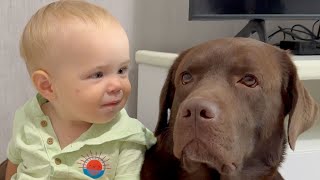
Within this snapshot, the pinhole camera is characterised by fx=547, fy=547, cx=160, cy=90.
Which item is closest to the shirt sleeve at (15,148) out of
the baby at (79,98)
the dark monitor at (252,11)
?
the baby at (79,98)

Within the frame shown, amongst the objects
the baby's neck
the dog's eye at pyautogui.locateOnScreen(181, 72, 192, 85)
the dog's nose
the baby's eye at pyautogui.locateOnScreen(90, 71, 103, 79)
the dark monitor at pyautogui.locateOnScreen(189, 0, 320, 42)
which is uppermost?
the dark monitor at pyautogui.locateOnScreen(189, 0, 320, 42)

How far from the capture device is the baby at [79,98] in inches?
50.4

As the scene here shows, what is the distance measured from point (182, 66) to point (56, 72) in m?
0.30

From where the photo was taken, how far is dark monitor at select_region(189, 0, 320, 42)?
2071 mm

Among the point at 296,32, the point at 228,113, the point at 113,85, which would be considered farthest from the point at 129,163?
the point at 296,32

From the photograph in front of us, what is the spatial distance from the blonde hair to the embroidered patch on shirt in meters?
0.25

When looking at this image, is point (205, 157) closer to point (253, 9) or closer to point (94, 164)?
point (94, 164)

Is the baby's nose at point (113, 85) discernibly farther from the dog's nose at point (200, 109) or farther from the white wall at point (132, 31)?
the white wall at point (132, 31)

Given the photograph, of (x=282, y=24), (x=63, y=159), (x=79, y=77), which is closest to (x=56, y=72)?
(x=79, y=77)

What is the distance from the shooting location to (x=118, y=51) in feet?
4.26

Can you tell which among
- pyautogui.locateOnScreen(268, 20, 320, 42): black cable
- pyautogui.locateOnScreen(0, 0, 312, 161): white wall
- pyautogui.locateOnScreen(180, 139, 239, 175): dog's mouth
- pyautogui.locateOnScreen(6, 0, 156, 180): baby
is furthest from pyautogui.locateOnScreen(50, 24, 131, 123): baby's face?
pyautogui.locateOnScreen(268, 20, 320, 42): black cable

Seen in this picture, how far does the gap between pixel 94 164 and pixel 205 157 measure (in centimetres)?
Result: 30

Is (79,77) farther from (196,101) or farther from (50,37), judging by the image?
(196,101)

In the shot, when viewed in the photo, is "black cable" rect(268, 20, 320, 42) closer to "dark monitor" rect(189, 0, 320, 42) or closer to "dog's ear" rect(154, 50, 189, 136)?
"dark monitor" rect(189, 0, 320, 42)
